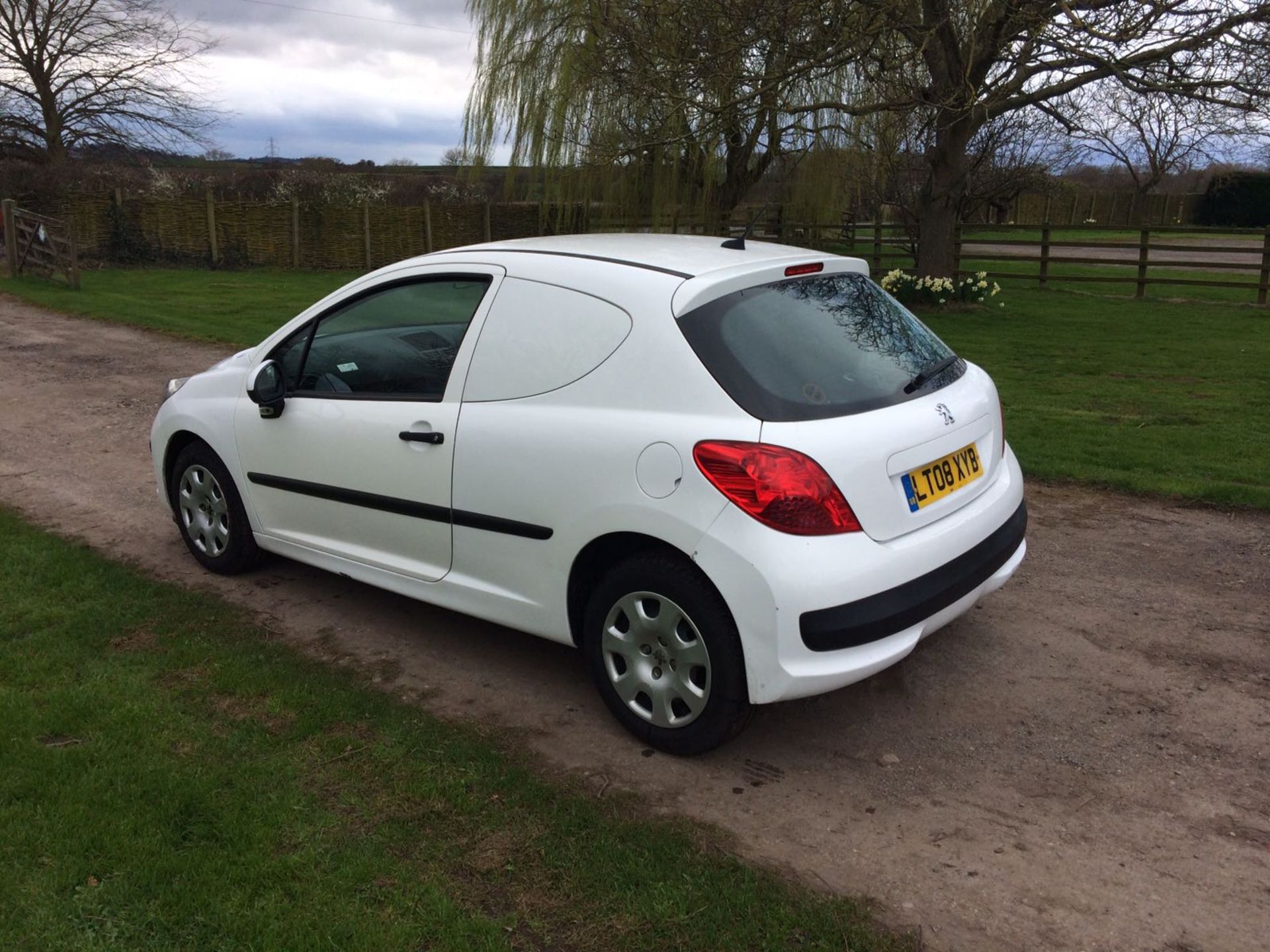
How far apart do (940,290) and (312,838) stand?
16.1m

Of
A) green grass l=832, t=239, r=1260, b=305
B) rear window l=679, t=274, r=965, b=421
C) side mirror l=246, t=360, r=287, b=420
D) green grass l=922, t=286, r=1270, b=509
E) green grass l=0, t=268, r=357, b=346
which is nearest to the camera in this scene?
rear window l=679, t=274, r=965, b=421

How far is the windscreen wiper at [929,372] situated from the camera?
12.0 feet

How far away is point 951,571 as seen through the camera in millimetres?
3451

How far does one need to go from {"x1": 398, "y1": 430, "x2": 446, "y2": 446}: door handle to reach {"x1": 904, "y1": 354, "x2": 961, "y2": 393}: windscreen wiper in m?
1.73

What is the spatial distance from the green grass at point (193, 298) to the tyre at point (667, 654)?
9.76m

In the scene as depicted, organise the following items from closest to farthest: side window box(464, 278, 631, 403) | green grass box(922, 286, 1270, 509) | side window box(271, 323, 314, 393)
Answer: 1. side window box(464, 278, 631, 403)
2. side window box(271, 323, 314, 393)
3. green grass box(922, 286, 1270, 509)

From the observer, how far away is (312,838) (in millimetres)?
2979

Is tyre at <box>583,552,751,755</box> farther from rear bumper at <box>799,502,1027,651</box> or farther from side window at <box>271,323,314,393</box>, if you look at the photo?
side window at <box>271,323,314,393</box>

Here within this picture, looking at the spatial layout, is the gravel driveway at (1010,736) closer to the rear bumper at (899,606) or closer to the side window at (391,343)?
the rear bumper at (899,606)

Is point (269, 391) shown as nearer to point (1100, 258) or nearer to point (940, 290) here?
point (940, 290)

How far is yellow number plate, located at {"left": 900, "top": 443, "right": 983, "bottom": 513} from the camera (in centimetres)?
339

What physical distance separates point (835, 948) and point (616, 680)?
1233 mm

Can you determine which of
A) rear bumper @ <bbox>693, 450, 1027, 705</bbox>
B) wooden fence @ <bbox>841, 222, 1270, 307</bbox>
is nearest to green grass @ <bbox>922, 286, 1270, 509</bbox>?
wooden fence @ <bbox>841, 222, 1270, 307</bbox>

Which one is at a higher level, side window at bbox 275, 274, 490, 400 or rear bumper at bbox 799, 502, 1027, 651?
side window at bbox 275, 274, 490, 400
